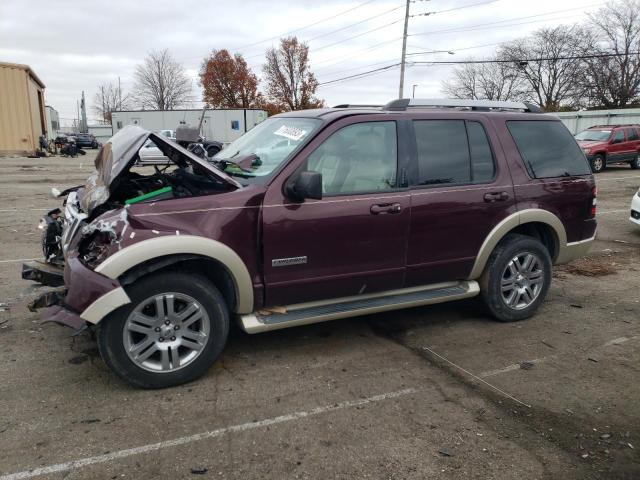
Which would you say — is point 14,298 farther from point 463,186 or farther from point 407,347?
point 463,186

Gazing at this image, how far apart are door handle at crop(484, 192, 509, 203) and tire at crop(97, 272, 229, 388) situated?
248cm

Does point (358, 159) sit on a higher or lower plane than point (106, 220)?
higher

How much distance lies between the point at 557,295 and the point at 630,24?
49.4 meters

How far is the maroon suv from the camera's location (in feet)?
11.0

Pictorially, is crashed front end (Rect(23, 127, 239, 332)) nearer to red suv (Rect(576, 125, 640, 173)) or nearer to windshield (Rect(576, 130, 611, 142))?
red suv (Rect(576, 125, 640, 173))

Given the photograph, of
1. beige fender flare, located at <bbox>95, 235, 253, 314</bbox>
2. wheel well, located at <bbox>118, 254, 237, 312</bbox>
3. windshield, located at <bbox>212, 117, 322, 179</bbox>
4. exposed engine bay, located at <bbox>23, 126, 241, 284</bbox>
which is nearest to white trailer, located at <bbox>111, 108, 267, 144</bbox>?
windshield, located at <bbox>212, 117, 322, 179</bbox>

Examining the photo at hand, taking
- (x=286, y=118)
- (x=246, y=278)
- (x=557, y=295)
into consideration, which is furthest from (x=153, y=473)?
(x=557, y=295)

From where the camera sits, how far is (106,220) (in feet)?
11.0

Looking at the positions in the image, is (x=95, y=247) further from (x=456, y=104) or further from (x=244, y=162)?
(x=456, y=104)

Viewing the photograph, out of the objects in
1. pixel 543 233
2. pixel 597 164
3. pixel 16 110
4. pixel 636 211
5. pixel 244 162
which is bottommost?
pixel 636 211

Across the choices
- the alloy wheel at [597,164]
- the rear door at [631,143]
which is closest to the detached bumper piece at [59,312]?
the alloy wheel at [597,164]

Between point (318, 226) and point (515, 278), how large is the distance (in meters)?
2.20

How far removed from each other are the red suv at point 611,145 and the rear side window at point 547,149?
1737cm

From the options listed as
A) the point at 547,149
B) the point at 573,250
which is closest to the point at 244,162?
the point at 547,149
